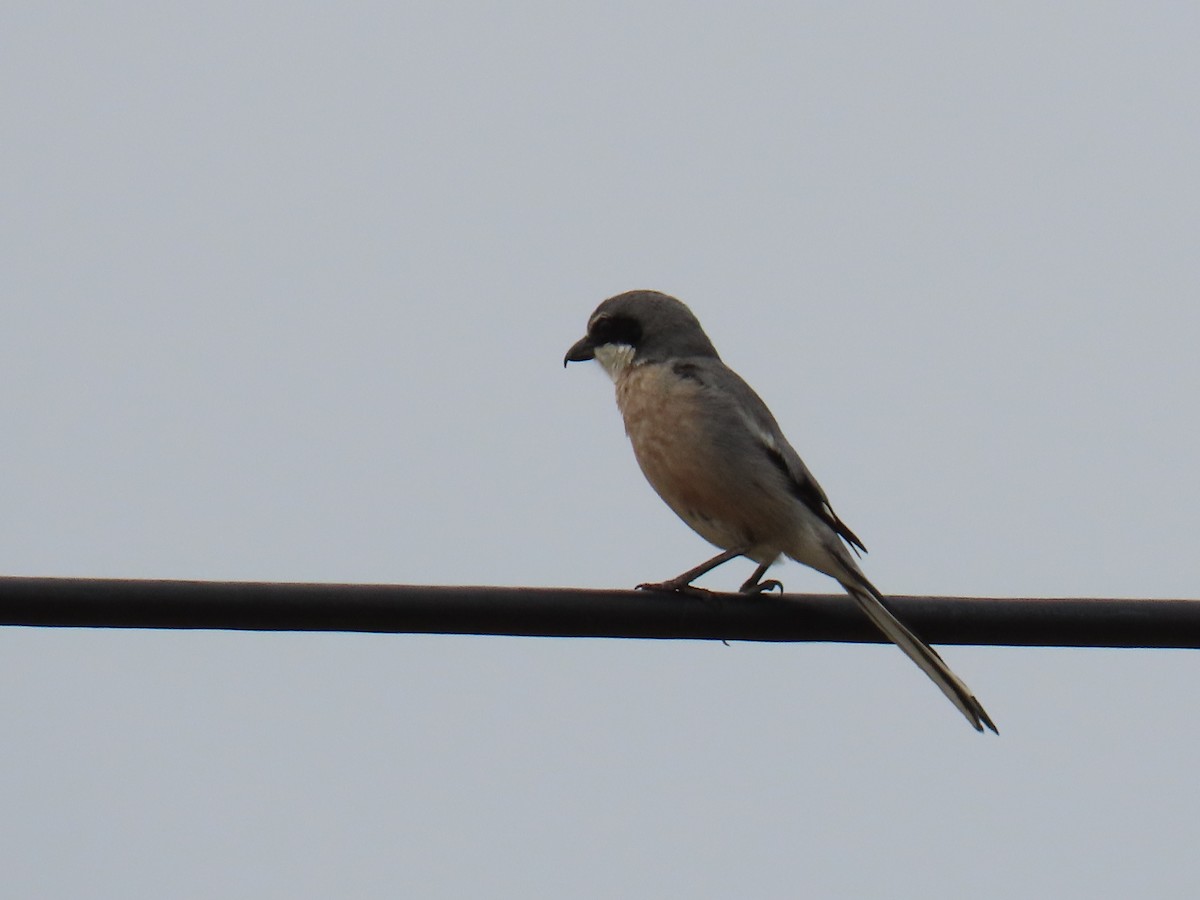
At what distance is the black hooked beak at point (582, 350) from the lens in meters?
7.06

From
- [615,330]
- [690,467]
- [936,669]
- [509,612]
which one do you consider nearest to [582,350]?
[615,330]

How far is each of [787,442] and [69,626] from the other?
11.3ft

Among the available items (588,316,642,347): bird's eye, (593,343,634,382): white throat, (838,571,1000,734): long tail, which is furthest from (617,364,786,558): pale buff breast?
(838,571,1000,734): long tail

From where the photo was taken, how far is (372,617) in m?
3.58

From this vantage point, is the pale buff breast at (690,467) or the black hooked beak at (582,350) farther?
the black hooked beak at (582,350)

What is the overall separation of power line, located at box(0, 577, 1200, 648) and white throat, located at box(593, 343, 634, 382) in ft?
9.44

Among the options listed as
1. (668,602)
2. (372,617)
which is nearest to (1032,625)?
(668,602)

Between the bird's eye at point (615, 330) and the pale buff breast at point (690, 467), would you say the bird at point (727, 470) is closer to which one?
the pale buff breast at point (690, 467)

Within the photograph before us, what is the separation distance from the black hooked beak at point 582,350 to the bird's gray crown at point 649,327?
2cm

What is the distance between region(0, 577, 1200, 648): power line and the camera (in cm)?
349

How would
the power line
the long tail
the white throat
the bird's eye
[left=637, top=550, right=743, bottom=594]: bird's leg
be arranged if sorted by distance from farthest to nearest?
the bird's eye, the white throat, [left=637, top=550, right=743, bottom=594]: bird's leg, the long tail, the power line

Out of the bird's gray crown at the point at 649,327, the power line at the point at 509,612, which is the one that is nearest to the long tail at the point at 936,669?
the power line at the point at 509,612

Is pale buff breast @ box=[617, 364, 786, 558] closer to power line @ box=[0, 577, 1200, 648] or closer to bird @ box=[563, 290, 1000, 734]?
bird @ box=[563, 290, 1000, 734]

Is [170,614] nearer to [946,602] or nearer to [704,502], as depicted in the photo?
[946,602]
